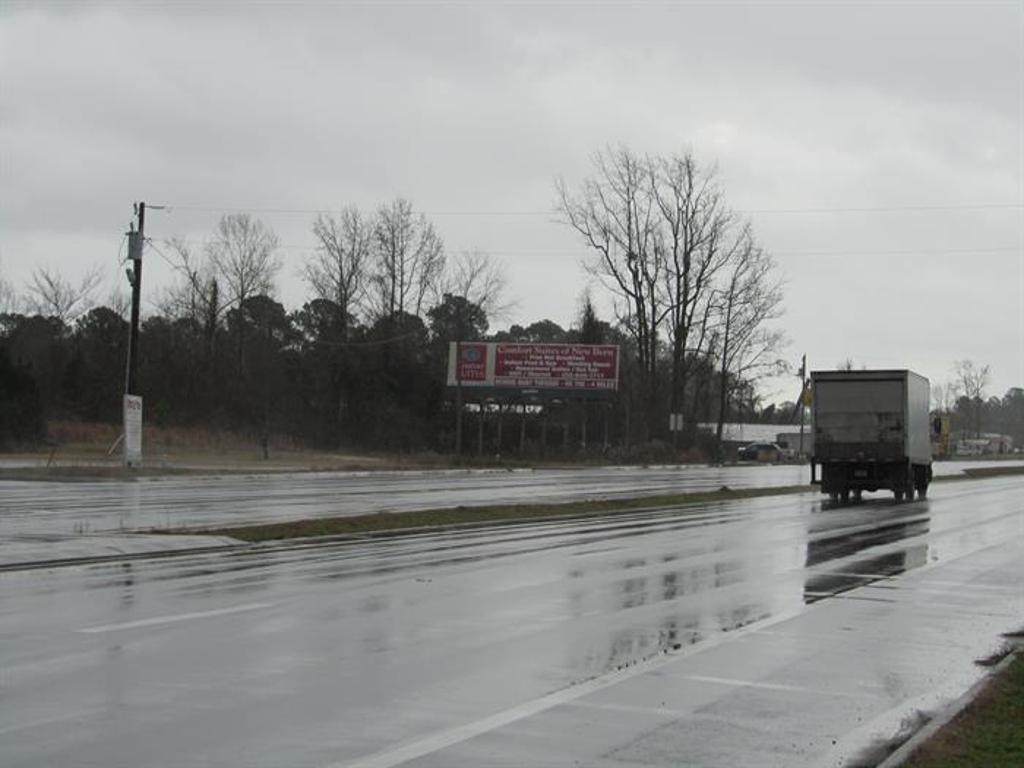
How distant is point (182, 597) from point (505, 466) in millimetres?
47111

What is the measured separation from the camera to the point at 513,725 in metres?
6.76

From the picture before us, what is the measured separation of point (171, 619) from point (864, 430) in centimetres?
2649

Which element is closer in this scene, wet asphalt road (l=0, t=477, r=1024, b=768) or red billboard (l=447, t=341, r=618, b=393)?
wet asphalt road (l=0, t=477, r=1024, b=768)

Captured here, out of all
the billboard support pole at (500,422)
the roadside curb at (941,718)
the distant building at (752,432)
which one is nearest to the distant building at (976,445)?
the distant building at (752,432)

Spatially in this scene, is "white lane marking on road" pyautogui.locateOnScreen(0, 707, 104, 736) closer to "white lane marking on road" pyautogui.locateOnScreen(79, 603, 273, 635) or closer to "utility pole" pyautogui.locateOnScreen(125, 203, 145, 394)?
"white lane marking on road" pyautogui.locateOnScreen(79, 603, 273, 635)

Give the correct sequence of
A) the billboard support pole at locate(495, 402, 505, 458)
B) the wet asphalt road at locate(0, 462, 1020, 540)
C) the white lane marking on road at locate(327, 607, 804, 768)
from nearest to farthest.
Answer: the white lane marking on road at locate(327, 607, 804, 768)
the wet asphalt road at locate(0, 462, 1020, 540)
the billboard support pole at locate(495, 402, 505, 458)

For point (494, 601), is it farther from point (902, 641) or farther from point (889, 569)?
point (889, 569)

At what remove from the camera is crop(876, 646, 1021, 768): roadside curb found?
19.4 feet

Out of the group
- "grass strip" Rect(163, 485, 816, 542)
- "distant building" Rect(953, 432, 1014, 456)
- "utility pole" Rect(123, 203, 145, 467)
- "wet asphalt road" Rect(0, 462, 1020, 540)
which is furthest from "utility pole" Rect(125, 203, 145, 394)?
"distant building" Rect(953, 432, 1014, 456)

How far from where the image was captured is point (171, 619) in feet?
33.5

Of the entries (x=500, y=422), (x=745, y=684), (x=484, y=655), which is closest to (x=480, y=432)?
(x=500, y=422)

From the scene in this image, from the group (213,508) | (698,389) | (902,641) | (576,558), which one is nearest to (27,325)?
(698,389)

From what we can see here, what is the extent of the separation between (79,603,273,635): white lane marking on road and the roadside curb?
6380 millimetres

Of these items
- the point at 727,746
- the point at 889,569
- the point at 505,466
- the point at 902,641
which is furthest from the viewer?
the point at 505,466
